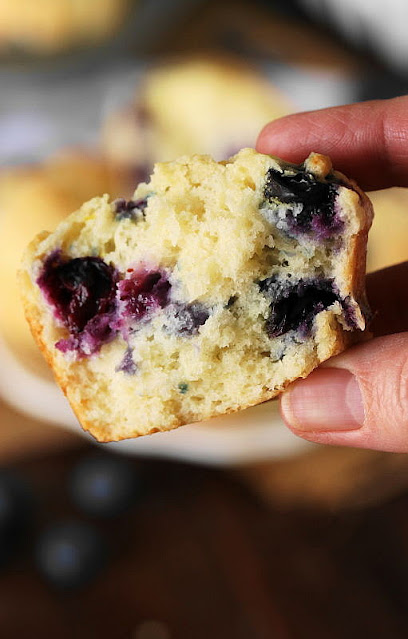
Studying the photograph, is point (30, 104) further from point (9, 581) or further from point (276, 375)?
point (276, 375)

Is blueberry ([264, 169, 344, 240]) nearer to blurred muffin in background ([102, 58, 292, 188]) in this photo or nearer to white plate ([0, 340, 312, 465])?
white plate ([0, 340, 312, 465])

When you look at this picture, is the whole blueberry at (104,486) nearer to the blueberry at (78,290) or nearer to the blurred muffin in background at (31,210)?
the blurred muffin in background at (31,210)

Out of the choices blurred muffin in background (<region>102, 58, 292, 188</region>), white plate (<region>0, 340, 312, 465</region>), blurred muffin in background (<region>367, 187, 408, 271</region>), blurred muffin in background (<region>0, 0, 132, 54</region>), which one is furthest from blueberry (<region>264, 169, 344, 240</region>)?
blurred muffin in background (<region>0, 0, 132, 54</region>)

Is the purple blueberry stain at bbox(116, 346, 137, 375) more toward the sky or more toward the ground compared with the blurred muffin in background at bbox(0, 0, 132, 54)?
more toward the ground

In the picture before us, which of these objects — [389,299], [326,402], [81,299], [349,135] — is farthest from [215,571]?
[349,135]

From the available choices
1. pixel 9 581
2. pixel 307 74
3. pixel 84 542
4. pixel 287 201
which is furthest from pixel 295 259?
pixel 307 74

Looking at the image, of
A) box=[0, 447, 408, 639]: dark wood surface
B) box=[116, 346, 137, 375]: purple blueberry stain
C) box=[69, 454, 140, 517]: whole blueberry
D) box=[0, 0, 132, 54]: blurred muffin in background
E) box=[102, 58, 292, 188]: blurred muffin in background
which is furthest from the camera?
box=[0, 0, 132, 54]: blurred muffin in background
